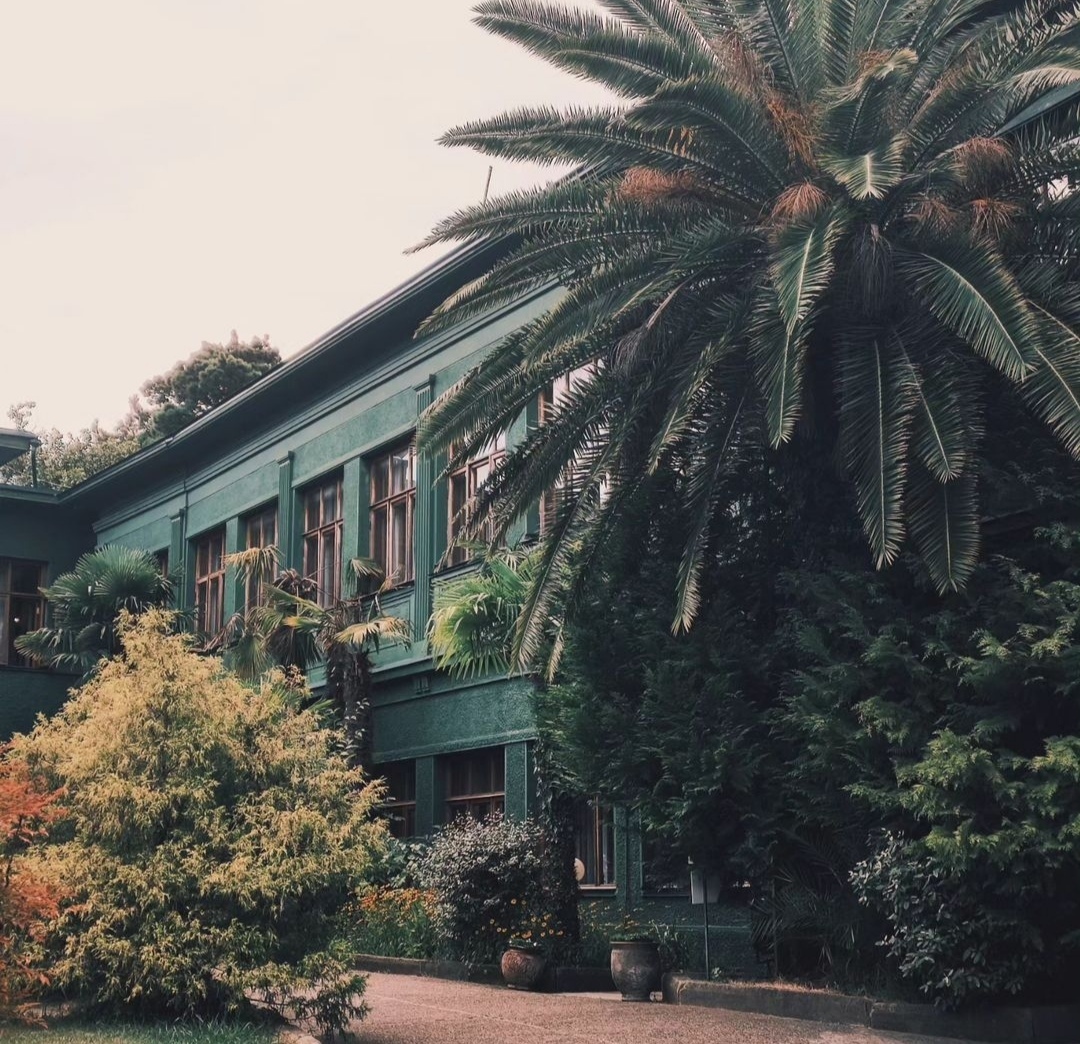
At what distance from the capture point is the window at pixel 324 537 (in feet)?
99.6

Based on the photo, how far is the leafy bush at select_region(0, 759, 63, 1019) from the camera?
35.4 ft

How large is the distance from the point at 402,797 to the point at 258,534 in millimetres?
8833

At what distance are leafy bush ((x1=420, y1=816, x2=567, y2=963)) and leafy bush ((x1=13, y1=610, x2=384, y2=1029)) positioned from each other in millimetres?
6129

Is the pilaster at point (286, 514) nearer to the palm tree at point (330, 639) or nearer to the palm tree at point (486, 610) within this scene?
the palm tree at point (330, 639)

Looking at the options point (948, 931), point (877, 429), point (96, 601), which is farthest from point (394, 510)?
point (948, 931)

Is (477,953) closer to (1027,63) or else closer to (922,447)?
(922,447)

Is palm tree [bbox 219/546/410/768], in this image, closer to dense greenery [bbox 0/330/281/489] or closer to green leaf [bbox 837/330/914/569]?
green leaf [bbox 837/330/914/569]

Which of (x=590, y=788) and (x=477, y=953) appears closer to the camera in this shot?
(x=590, y=788)

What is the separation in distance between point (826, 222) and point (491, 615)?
720cm

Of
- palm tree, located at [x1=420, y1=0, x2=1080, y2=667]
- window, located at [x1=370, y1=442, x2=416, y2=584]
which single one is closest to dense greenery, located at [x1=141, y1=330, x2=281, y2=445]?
window, located at [x1=370, y1=442, x2=416, y2=584]

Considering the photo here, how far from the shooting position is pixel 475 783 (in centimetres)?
2547

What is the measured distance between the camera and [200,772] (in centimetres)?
1333

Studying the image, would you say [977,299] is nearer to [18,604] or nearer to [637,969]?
[637,969]

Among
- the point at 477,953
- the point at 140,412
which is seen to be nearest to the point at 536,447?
the point at 477,953
